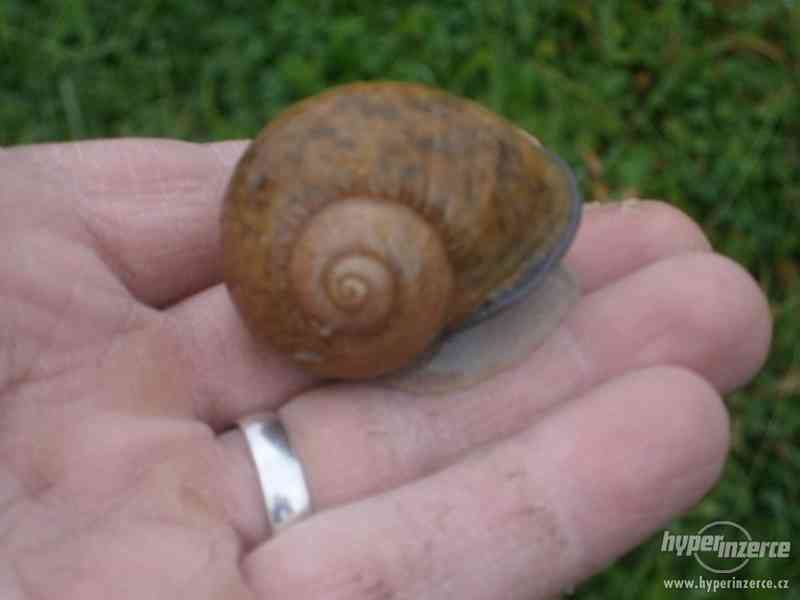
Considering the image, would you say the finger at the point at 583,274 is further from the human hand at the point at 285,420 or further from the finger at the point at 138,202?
the finger at the point at 138,202

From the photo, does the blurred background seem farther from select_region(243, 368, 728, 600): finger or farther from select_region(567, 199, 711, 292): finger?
select_region(243, 368, 728, 600): finger

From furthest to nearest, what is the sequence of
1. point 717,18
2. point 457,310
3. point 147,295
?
point 717,18, point 147,295, point 457,310

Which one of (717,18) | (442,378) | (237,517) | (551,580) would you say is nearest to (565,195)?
(442,378)

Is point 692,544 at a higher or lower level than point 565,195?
lower

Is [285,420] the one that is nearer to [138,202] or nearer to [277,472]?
[277,472]

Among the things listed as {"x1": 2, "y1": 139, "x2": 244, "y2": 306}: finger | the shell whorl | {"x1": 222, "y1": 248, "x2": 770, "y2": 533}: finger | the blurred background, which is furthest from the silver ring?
the blurred background

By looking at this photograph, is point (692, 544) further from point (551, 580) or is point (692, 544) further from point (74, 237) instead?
point (74, 237)

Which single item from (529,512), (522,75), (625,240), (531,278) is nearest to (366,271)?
(531,278)
